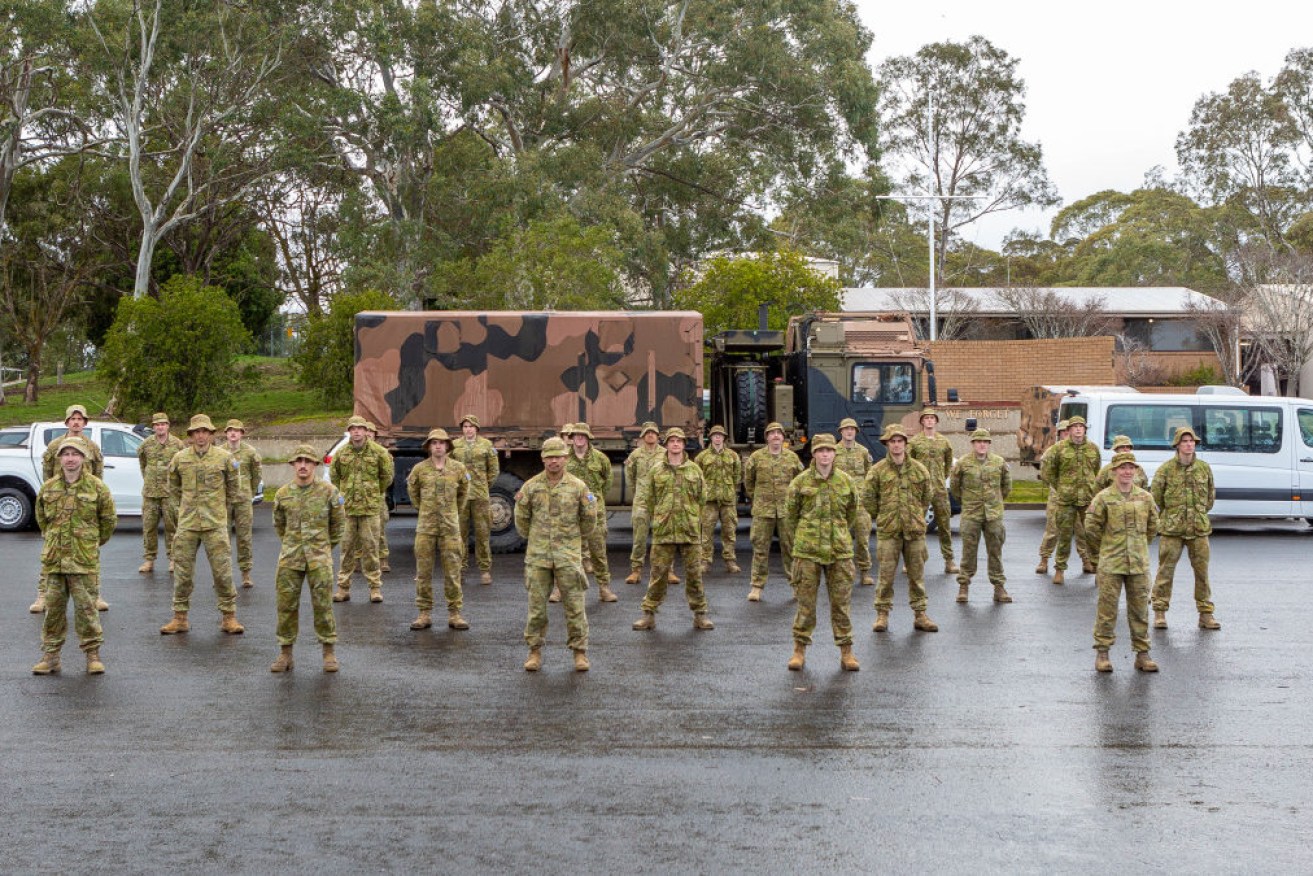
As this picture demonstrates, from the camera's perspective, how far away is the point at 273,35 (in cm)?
3600

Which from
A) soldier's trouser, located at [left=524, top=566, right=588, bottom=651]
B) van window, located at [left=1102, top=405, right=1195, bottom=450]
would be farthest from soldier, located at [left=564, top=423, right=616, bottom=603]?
van window, located at [left=1102, top=405, right=1195, bottom=450]

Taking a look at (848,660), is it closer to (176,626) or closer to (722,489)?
(722,489)

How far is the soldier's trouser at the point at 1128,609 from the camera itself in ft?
34.1

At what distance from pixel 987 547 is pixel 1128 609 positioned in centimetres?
341

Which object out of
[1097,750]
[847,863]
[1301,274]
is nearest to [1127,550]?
[1097,750]

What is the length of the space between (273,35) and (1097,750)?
3312cm

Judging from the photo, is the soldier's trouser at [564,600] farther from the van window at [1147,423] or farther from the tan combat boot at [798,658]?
the van window at [1147,423]

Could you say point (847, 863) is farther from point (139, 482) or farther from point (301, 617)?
point (139, 482)

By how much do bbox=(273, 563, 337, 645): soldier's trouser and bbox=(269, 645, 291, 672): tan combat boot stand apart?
55 mm

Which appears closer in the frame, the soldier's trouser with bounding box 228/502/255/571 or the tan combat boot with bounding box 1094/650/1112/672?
the tan combat boot with bounding box 1094/650/1112/672

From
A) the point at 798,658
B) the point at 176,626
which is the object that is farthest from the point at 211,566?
the point at 798,658

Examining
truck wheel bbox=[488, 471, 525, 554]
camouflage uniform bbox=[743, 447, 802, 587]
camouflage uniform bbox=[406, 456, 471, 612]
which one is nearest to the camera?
camouflage uniform bbox=[406, 456, 471, 612]

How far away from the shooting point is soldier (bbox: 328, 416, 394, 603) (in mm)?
14148

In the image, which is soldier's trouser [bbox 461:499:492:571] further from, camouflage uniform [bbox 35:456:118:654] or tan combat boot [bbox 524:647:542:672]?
camouflage uniform [bbox 35:456:118:654]
